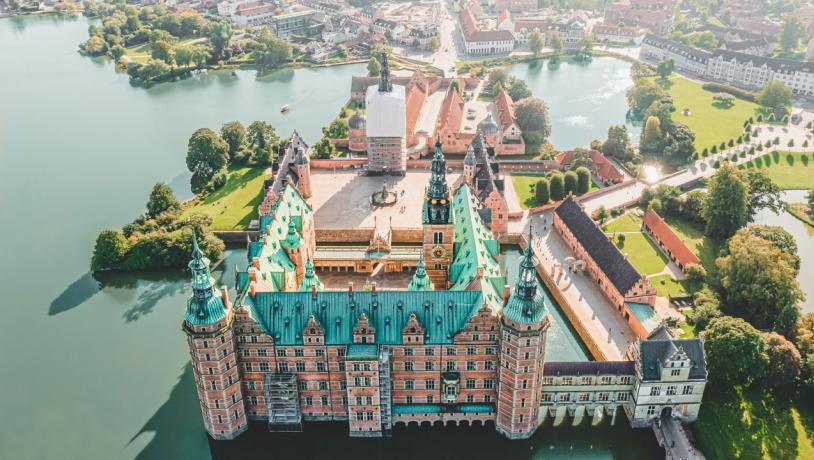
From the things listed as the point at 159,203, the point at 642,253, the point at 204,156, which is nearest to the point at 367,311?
the point at 642,253

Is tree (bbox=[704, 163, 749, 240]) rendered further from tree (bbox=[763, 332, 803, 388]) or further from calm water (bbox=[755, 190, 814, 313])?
tree (bbox=[763, 332, 803, 388])

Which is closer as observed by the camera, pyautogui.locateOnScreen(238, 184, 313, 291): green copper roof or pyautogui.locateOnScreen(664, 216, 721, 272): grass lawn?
pyautogui.locateOnScreen(238, 184, 313, 291): green copper roof

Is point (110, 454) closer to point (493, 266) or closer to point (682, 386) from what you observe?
point (493, 266)

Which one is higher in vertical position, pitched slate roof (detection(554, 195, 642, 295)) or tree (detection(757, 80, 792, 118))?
tree (detection(757, 80, 792, 118))

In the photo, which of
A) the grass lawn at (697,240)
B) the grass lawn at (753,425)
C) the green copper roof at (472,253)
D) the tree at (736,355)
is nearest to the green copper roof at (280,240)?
the green copper roof at (472,253)

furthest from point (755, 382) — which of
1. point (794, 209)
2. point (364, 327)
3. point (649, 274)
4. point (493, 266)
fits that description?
point (794, 209)

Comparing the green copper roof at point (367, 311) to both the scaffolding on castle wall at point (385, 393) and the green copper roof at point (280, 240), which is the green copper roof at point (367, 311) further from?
the green copper roof at point (280, 240)

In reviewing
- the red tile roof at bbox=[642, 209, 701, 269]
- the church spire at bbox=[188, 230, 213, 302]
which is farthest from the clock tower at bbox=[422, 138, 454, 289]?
the red tile roof at bbox=[642, 209, 701, 269]
